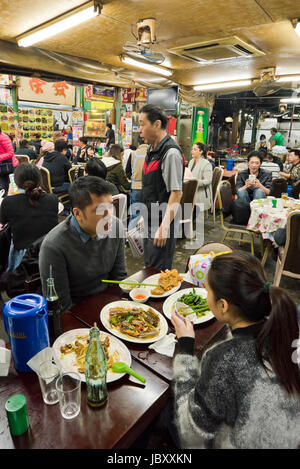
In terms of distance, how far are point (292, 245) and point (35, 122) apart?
9149 mm

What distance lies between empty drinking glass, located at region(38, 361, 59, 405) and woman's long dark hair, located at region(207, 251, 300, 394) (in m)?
0.67

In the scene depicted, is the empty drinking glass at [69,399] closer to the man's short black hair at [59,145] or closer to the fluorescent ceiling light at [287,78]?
the man's short black hair at [59,145]

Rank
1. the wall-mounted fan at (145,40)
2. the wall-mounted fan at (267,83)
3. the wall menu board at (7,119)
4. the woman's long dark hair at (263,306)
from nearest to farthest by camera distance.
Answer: the woman's long dark hair at (263,306) < the wall-mounted fan at (145,40) < the wall-mounted fan at (267,83) < the wall menu board at (7,119)

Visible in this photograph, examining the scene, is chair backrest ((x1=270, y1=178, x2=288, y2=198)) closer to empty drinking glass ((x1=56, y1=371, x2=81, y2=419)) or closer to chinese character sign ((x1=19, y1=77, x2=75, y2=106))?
empty drinking glass ((x1=56, y1=371, x2=81, y2=419))

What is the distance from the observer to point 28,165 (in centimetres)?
264

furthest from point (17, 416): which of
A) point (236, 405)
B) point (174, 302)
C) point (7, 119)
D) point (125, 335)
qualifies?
point (7, 119)

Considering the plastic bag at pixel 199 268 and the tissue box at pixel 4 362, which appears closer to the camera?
the tissue box at pixel 4 362

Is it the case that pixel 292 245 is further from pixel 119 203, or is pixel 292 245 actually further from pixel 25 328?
pixel 25 328

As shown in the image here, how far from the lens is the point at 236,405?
3.21 feet

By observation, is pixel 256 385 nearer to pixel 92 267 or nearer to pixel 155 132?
pixel 92 267

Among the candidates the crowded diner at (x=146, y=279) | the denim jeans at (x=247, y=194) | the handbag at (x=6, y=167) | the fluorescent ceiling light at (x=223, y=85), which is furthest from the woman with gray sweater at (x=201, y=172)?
the handbag at (x=6, y=167)

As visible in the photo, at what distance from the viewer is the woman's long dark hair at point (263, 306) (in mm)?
960

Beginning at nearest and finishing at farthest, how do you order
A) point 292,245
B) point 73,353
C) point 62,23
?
point 73,353
point 292,245
point 62,23

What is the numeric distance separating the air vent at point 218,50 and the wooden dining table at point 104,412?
16.9 feet
